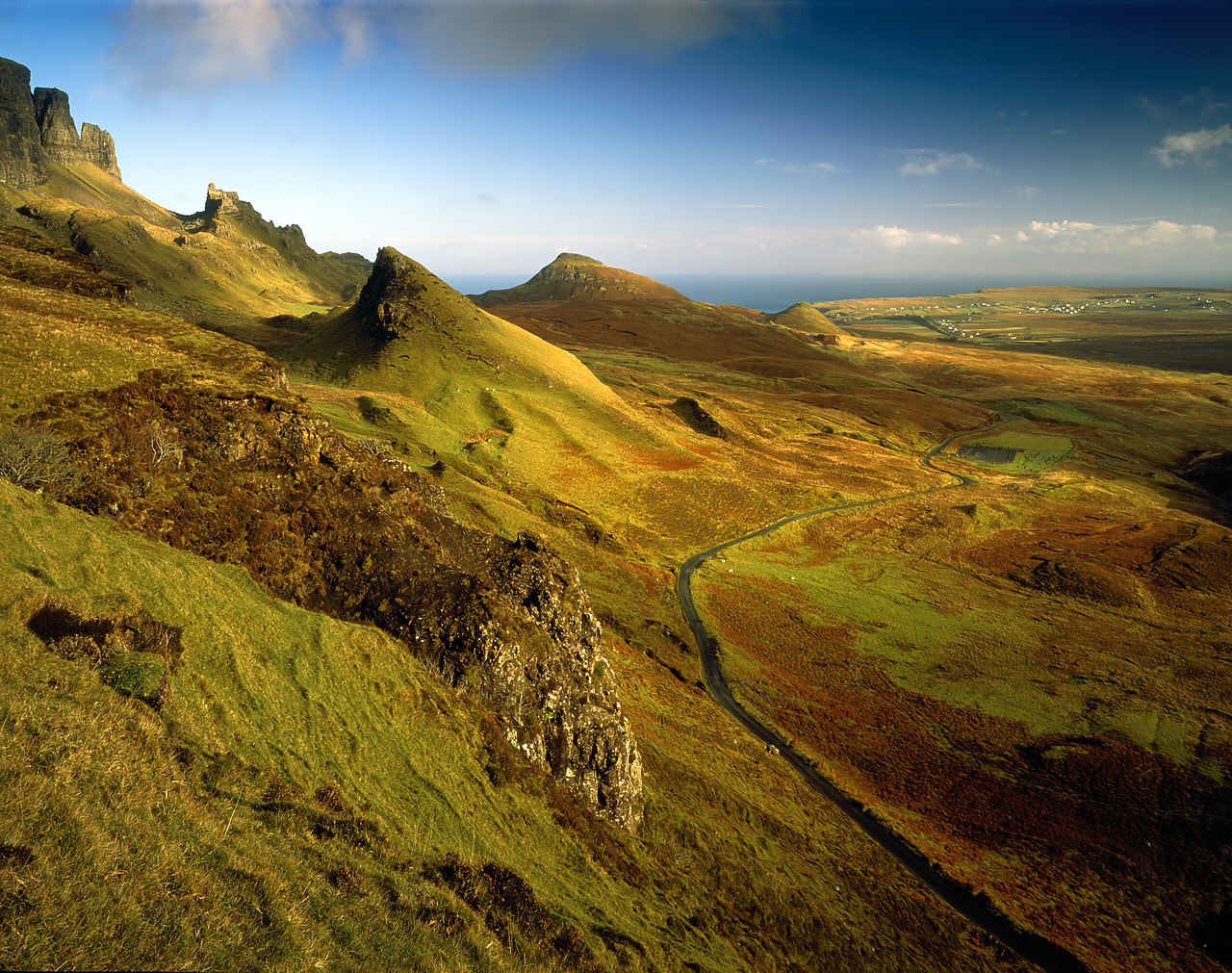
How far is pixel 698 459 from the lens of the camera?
300 feet

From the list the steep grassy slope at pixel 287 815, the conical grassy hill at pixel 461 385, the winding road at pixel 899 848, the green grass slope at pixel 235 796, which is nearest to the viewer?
A: the green grass slope at pixel 235 796

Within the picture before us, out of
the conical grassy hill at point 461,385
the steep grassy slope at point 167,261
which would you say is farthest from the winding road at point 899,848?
the steep grassy slope at point 167,261

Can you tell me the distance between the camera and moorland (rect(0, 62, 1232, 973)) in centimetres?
1107

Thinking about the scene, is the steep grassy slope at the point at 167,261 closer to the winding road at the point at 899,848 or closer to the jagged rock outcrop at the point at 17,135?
the jagged rock outcrop at the point at 17,135

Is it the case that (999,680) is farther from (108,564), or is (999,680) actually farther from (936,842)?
(108,564)

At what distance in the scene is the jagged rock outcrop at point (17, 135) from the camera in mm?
175000

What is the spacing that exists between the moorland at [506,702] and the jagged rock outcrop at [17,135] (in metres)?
189

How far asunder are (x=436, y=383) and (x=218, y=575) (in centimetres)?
6637

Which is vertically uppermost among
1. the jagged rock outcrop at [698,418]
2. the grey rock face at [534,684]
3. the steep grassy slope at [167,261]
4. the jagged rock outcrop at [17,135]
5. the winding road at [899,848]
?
the jagged rock outcrop at [17,135]

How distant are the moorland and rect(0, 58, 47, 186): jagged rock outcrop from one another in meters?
189

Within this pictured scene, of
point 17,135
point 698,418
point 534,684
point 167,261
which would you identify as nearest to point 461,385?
point 698,418

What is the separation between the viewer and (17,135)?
186 metres

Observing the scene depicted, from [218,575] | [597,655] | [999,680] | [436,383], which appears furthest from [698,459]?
[218,575]

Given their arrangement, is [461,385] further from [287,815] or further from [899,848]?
[287,815]
